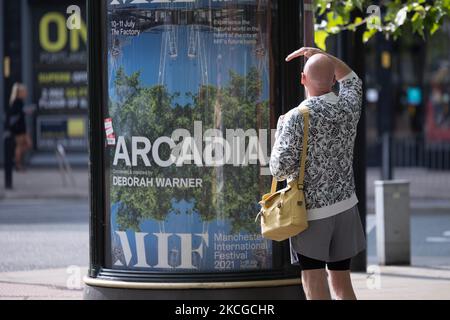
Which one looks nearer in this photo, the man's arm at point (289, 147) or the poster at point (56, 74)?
the man's arm at point (289, 147)

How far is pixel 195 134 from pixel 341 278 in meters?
1.58

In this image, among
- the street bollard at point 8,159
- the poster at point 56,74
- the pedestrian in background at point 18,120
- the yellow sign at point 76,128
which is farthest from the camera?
the poster at point 56,74

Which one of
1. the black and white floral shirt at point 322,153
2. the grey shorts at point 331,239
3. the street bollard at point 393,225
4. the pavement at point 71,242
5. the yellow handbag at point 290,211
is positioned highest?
the black and white floral shirt at point 322,153

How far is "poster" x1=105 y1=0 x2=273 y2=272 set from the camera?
7723 millimetres

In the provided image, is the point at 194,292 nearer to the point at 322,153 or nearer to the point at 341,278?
the point at 341,278

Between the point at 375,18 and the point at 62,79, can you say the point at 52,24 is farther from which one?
the point at 375,18

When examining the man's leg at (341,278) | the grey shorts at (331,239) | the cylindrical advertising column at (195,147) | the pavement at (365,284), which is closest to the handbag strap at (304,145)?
the grey shorts at (331,239)

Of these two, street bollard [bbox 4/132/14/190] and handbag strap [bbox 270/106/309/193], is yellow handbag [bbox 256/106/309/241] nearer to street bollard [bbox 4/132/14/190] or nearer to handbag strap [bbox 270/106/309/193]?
handbag strap [bbox 270/106/309/193]

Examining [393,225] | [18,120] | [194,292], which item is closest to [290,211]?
[194,292]

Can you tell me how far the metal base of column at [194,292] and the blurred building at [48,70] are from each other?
18.0 metres

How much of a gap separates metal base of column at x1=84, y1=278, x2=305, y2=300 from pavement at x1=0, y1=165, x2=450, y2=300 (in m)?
1.55

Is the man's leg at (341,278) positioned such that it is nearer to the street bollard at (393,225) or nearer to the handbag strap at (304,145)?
the handbag strap at (304,145)

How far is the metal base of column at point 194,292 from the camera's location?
760 centimetres

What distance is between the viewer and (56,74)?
25969 mm
